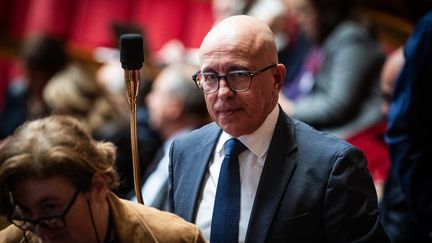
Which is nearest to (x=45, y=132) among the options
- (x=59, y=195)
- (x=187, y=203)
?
(x=59, y=195)

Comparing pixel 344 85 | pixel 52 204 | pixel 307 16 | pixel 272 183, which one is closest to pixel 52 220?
pixel 52 204

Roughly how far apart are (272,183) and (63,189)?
537 mm

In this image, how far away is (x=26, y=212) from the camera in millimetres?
1815

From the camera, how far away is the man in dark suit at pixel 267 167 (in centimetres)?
200

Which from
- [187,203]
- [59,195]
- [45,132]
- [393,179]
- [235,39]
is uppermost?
[235,39]

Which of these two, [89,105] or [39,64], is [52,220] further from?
[39,64]

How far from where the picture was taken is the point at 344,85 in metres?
3.66

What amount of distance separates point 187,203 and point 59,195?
1.50ft

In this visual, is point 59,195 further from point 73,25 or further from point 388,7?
point 73,25

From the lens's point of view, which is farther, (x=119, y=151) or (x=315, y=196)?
(x=119, y=151)

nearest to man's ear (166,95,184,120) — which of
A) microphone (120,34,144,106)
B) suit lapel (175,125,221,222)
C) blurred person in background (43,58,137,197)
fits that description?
blurred person in background (43,58,137,197)

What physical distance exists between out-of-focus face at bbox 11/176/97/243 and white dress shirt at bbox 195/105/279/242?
384 millimetres

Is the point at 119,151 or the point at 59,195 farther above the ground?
the point at 59,195

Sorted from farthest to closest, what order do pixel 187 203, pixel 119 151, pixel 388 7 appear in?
1. pixel 388 7
2. pixel 119 151
3. pixel 187 203
